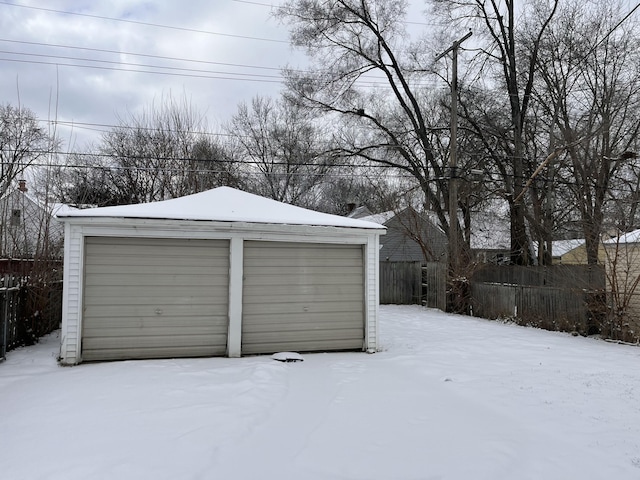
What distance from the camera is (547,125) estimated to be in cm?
1927

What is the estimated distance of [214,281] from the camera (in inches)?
299

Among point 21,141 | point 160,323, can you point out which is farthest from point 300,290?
point 21,141

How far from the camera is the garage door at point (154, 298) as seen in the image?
23.3 ft

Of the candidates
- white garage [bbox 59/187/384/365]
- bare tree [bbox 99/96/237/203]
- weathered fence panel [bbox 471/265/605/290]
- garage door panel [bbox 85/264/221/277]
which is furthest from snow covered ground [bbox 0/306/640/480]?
bare tree [bbox 99/96/237/203]

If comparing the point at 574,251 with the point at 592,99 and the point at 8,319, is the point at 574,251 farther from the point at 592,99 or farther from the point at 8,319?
the point at 8,319

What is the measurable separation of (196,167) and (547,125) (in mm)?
14846

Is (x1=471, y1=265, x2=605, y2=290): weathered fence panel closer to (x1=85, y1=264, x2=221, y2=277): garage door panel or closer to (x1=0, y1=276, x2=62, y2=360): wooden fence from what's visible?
(x1=85, y1=264, x2=221, y2=277): garage door panel

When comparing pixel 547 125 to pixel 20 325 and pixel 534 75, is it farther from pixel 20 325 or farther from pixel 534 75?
pixel 20 325

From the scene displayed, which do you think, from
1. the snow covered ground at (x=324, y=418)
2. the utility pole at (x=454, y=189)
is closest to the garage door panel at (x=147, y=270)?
the snow covered ground at (x=324, y=418)

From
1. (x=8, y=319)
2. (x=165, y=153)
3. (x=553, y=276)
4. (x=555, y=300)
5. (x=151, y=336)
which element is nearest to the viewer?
(x=151, y=336)

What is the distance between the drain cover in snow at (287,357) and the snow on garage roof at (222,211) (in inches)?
83.3

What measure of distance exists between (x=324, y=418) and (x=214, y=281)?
3586 millimetres

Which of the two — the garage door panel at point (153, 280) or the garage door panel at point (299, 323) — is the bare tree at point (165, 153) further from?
the garage door panel at point (299, 323)

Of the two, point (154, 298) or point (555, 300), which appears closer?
point (154, 298)
